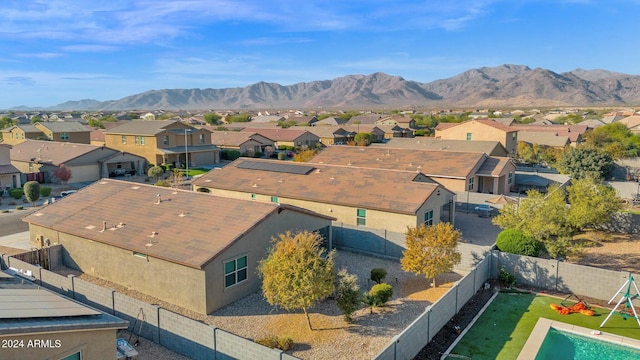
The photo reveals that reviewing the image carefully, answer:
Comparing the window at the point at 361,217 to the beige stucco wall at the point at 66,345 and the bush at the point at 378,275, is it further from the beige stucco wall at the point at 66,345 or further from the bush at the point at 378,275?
the beige stucco wall at the point at 66,345

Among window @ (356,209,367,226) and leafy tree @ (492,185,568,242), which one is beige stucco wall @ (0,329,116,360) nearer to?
window @ (356,209,367,226)

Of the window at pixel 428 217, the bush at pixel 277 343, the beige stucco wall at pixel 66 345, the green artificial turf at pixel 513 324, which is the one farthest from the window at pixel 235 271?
the window at pixel 428 217

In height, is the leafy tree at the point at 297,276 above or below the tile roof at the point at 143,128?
below

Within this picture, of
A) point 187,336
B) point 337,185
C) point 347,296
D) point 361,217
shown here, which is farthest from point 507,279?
point 187,336

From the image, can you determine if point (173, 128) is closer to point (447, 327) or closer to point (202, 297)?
point (202, 297)

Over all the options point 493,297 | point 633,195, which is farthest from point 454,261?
point 633,195

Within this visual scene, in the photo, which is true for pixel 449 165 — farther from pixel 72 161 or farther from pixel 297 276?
pixel 72 161
